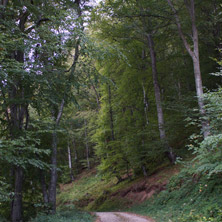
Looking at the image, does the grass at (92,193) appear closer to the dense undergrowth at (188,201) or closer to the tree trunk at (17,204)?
the dense undergrowth at (188,201)

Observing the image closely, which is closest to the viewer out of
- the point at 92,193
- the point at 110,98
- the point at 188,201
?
the point at 188,201

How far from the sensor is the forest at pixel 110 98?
23.7 feet

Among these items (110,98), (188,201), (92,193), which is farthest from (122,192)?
(188,201)

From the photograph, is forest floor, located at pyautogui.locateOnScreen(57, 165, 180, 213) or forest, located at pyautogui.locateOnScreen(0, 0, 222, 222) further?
forest floor, located at pyautogui.locateOnScreen(57, 165, 180, 213)

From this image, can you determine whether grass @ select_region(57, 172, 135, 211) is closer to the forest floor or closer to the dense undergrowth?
the forest floor

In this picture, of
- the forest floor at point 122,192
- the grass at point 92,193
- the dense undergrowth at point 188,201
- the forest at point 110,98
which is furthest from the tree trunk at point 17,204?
the grass at point 92,193

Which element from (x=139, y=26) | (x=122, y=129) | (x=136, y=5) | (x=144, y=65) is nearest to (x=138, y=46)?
(x=144, y=65)

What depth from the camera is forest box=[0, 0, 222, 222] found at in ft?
23.7

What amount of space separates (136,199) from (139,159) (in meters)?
2.49

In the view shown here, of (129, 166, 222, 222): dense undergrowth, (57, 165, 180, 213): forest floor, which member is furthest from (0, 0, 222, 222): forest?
(57, 165, 180, 213): forest floor

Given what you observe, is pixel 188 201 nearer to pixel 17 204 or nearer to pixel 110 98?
pixel 17 204

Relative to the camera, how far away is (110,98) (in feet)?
61.1

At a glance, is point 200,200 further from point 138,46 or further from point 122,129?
point 138,46

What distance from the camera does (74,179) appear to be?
97.1 ft
